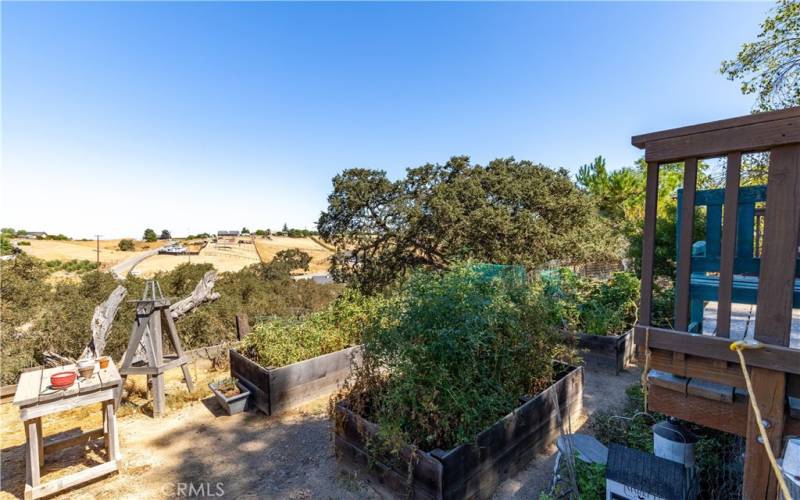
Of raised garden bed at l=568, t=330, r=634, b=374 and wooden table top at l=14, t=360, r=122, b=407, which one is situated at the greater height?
wooden table top at l=14, t=360, r=122, b=407

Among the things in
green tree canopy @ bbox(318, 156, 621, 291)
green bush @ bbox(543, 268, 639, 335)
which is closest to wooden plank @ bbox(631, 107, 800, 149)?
green bush @ bbox(543, 268, 639, 335)

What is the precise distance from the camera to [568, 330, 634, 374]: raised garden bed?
5020 mm

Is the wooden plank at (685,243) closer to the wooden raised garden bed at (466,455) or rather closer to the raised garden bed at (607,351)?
the wooden raised garden bed at (466,455)

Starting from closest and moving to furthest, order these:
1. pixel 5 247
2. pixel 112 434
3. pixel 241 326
A: 1. pixel 112 434
2. pixel 241 326
3. pixel 5 247

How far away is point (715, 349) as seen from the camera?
158 centimetres

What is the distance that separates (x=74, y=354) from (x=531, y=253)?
855 cm

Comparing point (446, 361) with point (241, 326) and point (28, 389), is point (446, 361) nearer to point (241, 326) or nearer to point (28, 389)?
point (28, 389)

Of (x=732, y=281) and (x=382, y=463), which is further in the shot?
(x=382, y=463)

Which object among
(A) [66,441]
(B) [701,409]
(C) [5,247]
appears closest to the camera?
(B) [701,409]

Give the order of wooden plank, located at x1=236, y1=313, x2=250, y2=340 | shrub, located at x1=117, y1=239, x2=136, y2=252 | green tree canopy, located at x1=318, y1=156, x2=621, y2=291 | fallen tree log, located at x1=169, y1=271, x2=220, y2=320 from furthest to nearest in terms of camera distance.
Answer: shrub, located at x1=117, y1=239, x2=136, y2=252 < green tree canopy, located at x1=318, y1=156, x2=621, y2=291 < wooden plank, located at x1=236, y1=313, x2=250, y2=340 < fallen tree log, located at x1=169, y1=271, x2=220, y2=320

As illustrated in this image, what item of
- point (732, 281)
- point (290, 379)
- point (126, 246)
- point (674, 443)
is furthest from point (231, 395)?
point (126, 246)

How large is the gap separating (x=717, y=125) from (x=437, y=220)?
6.18 meters

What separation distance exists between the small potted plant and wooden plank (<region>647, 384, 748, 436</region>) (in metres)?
4.02

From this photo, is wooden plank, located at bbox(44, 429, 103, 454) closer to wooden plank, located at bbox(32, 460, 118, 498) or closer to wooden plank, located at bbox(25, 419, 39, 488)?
wooden plank, located at bbox(32, 460, 118, 498)
